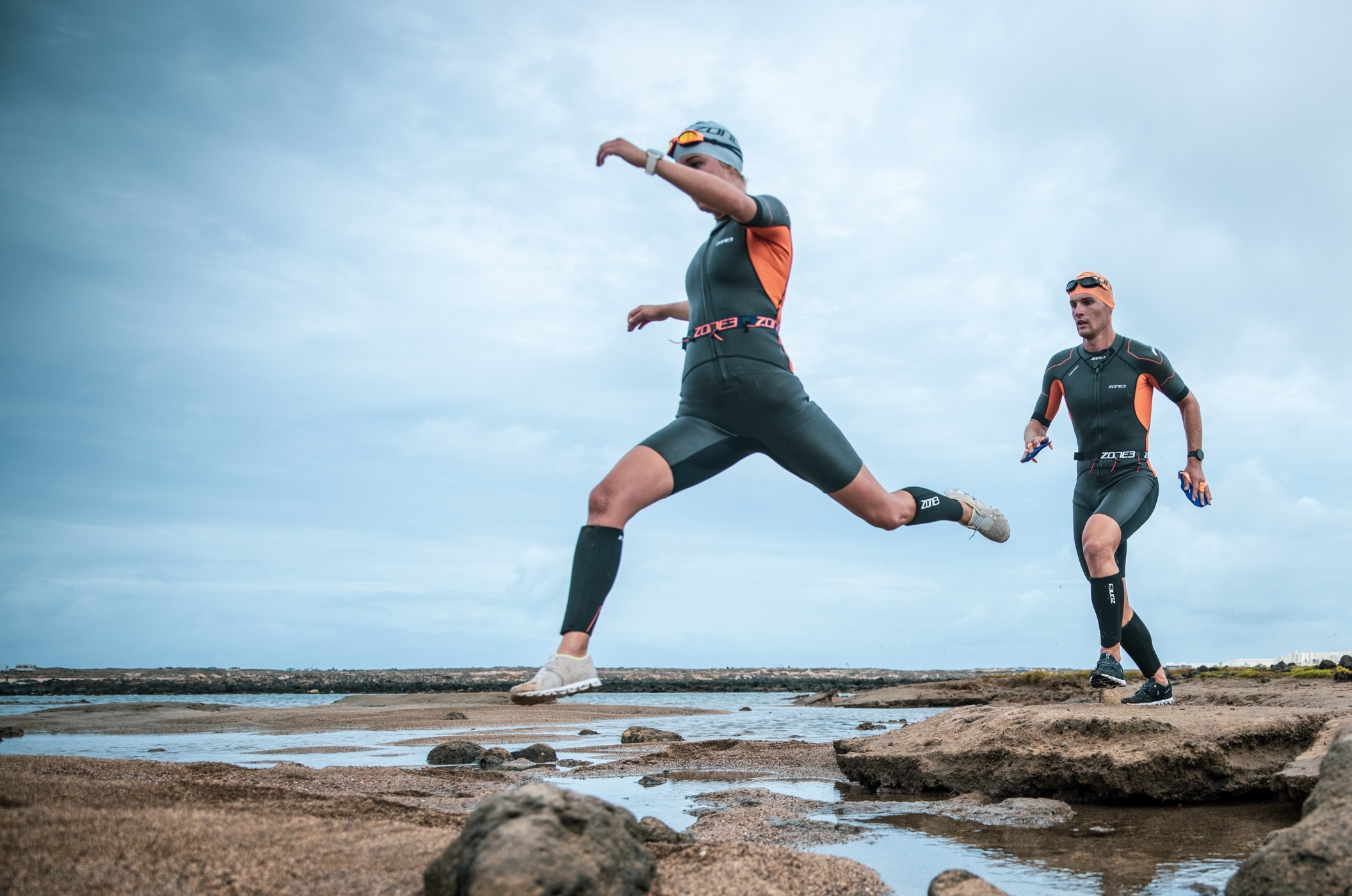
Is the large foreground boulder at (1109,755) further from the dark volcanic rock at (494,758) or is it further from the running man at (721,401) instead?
the dark volcanic rock at (494,758)

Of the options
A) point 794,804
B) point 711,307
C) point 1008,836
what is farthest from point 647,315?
point 1008,836

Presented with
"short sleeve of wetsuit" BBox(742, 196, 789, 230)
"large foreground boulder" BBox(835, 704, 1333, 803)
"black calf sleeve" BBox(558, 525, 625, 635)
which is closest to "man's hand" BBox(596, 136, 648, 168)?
"short sleeve of wetsuit" BBox(742, 196, 789, 230)

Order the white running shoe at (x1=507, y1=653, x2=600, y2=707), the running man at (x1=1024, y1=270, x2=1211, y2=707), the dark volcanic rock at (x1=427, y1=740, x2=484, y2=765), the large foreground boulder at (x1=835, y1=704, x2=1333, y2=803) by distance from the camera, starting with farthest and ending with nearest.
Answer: the dark volcanic rock at (x1=427, y1=740, x2=484, y2=765), the running man at (x1=1024, y1=270, x2=1211, y2=707), the large foreground boulder at (x1=835, y1=704, x2=1333, y2=803), the white running shoe at (x1=507, y1=653, x2=600, y2=707)

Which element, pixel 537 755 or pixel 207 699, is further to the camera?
pixel 207 699

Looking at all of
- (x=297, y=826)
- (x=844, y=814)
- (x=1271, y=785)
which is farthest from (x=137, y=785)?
(x=1271, y=785)

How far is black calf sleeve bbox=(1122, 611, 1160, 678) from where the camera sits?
711 centimetres

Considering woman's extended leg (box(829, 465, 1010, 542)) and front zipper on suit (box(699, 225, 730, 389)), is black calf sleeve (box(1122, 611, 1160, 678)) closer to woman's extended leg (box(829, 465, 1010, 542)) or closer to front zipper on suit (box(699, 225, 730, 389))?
woman's extended leg (box(829, 465, 1010, 542))

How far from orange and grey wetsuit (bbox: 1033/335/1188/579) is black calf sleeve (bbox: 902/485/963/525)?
246 cm

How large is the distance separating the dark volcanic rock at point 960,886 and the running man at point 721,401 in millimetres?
1567

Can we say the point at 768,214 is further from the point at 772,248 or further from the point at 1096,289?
the point at 1096,289

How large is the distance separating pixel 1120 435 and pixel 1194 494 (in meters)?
0.76

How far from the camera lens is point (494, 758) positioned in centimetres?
725

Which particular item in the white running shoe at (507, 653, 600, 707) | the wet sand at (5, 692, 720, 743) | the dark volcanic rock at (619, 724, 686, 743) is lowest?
the wet sand at (5, 692, 720, 743)

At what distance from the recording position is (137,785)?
382 centimetres
